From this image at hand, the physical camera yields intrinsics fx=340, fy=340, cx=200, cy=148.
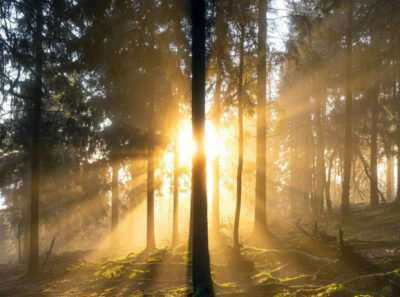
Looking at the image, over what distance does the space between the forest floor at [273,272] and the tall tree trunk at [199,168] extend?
721 mm

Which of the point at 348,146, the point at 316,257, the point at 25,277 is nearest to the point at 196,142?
the point at 316,257

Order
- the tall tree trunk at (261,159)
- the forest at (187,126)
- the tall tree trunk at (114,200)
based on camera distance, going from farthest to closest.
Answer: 1. the tall tree trunk at (114,200)
2. the tall tree trunk at (261,159)
3. the forest at (187,126)

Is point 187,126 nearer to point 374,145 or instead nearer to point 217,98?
point 217,98

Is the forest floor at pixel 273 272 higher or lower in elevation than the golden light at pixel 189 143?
lower

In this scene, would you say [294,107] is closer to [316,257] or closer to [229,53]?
[229,53]

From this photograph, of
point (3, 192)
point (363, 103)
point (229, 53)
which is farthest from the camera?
point (3, 192)

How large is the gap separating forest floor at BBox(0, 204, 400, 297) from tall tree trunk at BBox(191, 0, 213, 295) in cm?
72

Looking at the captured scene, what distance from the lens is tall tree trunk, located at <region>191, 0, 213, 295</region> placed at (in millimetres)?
7922

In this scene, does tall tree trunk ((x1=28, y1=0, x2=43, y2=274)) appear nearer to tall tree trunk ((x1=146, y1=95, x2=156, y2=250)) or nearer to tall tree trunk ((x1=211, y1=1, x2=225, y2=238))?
tall tree trunk ((x1=146, y1=95, x2=156, y2=250))

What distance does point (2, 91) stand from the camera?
1009 centimetres

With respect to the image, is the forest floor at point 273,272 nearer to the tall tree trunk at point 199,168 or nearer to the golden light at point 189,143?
the tall tree trunk at point 199,168

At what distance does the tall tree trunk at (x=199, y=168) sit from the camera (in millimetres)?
7922

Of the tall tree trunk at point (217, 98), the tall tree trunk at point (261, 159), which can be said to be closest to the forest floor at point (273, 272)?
the tall tree trunk at point (261, 159)

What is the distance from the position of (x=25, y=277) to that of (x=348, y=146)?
1497 centimetres
